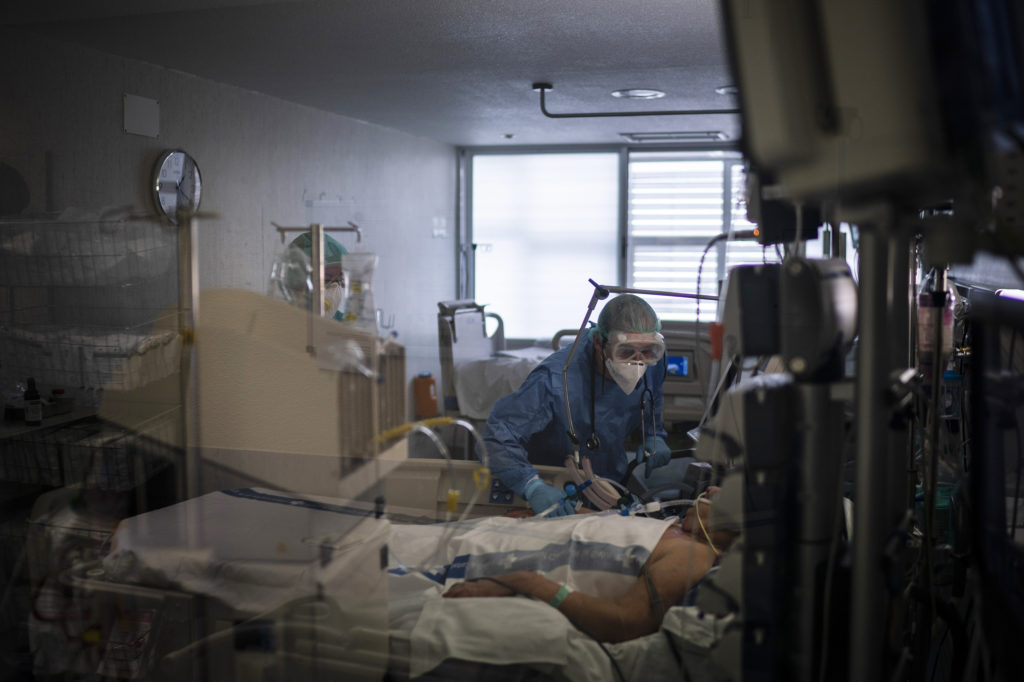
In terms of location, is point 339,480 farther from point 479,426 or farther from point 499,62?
point 499,62

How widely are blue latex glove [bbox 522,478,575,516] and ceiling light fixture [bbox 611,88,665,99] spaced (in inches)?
71.8

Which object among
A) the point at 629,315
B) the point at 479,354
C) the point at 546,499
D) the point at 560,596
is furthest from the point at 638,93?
the point at 560,596

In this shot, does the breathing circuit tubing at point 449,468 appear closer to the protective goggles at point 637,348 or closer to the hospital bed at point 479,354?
the hospital bed at point 479,354

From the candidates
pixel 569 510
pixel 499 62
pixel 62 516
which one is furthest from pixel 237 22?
pixel 569 510

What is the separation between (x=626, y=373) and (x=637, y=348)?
0.09m

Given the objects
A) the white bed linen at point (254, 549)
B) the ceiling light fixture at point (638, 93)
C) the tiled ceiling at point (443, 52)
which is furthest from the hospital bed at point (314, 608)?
the ceiling light fixture at point (638, 93)

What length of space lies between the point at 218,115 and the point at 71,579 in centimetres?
174

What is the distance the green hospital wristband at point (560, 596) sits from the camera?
1.33 metres

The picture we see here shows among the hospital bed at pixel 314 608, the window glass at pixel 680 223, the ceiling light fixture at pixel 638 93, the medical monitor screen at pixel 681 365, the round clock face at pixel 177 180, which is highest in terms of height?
the ceiling light fixture at pixel 638 93

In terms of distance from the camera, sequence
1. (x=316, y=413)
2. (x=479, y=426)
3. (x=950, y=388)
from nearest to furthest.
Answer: (x=316, y=413), (x=479, y=426), (x=950, y=388)

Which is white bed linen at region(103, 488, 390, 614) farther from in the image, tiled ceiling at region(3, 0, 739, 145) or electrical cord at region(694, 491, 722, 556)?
tiled ceiling at region(3, 0, 739, 145)

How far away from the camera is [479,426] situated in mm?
1764

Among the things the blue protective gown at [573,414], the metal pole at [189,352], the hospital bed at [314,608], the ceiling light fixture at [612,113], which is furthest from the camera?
the ceiling light fixture at [612,113]

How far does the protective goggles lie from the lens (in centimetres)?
208
